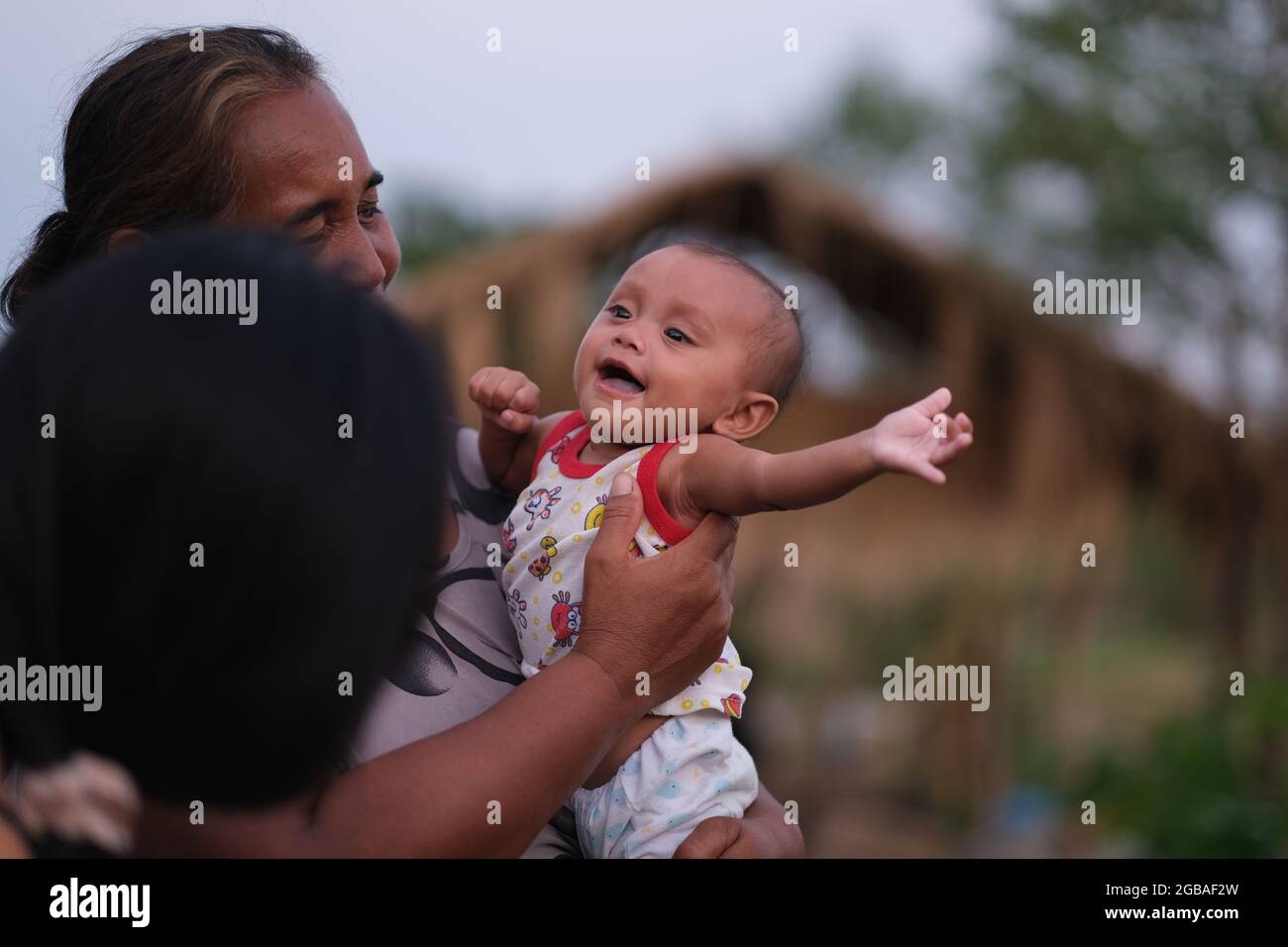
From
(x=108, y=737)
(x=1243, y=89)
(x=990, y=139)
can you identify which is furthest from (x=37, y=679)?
(x=990, y=139)

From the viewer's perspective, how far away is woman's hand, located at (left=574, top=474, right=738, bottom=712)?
1.72 metres

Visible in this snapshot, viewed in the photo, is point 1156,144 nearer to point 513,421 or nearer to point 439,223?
point 513,421

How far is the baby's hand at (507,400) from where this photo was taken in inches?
83.7

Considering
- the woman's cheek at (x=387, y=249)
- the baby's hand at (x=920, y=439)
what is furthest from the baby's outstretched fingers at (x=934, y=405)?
the woman's cheek at (x=387, y=249)

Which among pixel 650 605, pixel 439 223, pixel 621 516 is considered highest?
pixel 439 223

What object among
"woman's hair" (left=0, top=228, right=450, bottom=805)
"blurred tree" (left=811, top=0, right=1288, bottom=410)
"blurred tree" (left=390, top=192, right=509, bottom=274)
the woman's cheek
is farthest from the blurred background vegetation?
"blurred tree" (left=390, top=192, right=509, bottom=274)

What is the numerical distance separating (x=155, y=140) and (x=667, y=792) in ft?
4.40

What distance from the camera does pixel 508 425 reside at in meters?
2.13

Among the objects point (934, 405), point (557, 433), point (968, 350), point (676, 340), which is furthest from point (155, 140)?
point (968, 350)

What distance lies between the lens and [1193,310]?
8.35 metres

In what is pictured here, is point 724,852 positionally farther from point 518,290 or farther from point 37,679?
point 518,290

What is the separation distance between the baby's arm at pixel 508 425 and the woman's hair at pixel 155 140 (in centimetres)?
52

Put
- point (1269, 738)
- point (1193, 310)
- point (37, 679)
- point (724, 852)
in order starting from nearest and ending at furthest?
point (37, 679), point (724, 852), point (1269, 738), point (1193, 310)
